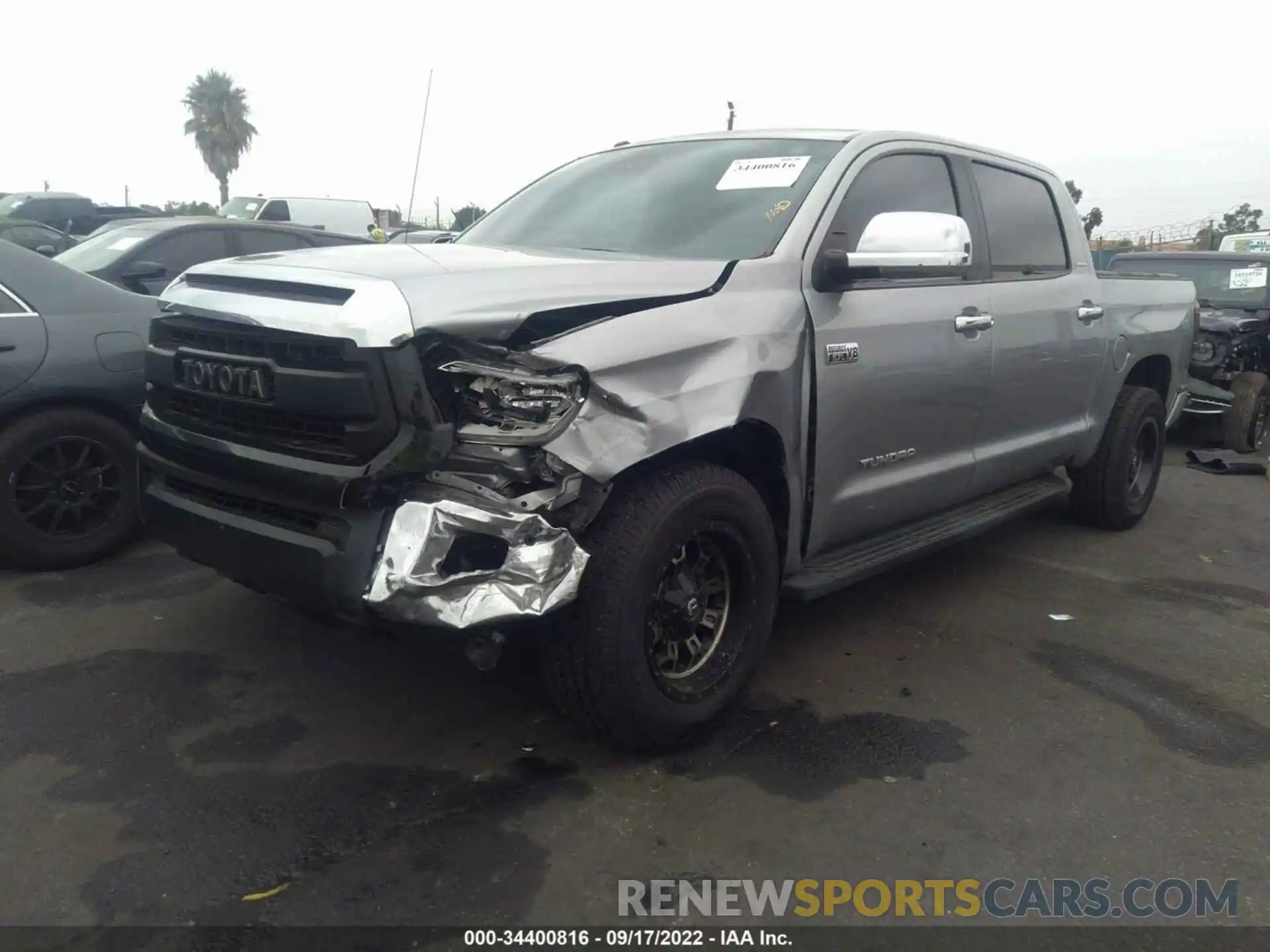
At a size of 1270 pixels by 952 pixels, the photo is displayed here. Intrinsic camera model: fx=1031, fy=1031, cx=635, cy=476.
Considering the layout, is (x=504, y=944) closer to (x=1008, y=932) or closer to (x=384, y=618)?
(x=384, y=618)

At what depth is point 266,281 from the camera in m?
2.93

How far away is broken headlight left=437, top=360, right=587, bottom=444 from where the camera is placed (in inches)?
106

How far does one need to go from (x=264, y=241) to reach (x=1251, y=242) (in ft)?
47.6

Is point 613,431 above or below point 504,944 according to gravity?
above

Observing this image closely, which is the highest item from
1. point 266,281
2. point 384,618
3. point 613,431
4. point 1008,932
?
point 266,281

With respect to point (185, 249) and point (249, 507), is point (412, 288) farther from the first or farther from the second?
point (185, 249)

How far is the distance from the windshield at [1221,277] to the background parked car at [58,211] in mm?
17074

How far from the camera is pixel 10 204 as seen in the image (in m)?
20.0

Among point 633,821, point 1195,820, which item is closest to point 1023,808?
point 1195,820

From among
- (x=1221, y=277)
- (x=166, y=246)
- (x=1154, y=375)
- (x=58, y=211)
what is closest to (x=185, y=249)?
(x=166, y=246)

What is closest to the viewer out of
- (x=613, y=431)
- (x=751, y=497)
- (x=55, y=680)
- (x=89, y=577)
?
(x=613, y=431)

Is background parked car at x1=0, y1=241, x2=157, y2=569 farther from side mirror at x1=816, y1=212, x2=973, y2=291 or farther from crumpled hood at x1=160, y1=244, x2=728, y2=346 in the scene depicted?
side mirror at x1=816, y1=212, x2=973, y2=291

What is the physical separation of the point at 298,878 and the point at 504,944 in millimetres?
558

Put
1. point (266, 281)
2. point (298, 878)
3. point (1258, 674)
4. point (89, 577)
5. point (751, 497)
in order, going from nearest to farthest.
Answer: point (298, 878)
point (266, 281)
point (751, 497)
point (1258, 674)
point (89, 577)
